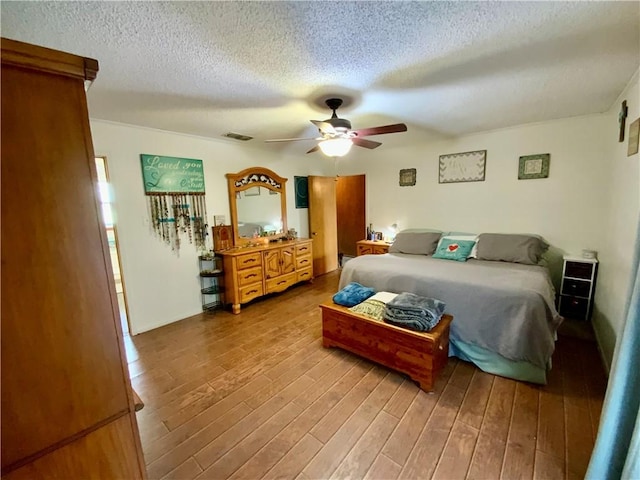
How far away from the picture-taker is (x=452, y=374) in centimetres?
227

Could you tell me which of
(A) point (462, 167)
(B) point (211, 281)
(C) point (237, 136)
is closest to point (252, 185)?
(C) point (237, 136)

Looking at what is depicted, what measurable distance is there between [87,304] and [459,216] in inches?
168

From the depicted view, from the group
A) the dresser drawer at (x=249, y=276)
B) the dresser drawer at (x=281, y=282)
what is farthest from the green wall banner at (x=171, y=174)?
the dresser drawer at (x=281, y=282)

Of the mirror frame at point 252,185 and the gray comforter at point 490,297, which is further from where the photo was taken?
the mirror frame at point 252,185

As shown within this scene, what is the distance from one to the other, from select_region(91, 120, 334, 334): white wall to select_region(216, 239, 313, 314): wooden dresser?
1.68ft

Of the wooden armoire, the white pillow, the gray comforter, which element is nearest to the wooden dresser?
the gray comforter

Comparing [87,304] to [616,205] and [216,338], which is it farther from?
[616,205]

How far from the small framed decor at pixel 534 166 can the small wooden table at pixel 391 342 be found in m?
2.41

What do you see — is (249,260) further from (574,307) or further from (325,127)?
(574,307)

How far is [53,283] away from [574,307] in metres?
4.26

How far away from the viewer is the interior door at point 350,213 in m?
5.97

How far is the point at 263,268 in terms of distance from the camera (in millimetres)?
3895

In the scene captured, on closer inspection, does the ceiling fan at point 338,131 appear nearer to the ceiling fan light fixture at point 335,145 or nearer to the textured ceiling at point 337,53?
the ceiling fan light fixture at point 335,145

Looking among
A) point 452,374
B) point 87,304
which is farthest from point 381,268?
point 87,304
